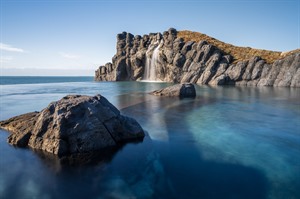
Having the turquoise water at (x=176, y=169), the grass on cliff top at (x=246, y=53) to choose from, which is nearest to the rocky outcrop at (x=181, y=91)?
the turquoise water at (x=176, y=169)

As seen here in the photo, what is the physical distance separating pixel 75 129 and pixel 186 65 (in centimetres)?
7872

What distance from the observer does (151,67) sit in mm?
105062

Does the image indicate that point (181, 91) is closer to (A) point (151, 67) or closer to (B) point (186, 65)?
(B) point (186, 65)

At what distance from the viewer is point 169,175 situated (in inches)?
431

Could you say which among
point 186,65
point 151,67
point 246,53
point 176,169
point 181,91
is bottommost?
point 176,169

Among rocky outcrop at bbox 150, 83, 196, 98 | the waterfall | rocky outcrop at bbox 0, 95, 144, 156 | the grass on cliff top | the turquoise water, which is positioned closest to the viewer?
the turquoise water

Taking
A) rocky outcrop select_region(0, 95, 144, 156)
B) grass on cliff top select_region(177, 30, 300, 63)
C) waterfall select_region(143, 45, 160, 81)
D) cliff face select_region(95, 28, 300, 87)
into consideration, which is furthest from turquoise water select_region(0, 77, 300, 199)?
waterfall select_region(143, 45, 160, 81)

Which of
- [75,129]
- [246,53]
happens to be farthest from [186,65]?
[75,129]

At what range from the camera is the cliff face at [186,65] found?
6875cm

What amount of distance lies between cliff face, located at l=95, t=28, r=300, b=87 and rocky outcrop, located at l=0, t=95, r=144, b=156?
62.3m

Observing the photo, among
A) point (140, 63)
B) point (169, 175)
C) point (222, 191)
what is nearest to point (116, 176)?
point (169, 175)

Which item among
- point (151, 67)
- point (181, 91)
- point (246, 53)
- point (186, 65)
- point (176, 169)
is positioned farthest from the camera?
point (151, 67)

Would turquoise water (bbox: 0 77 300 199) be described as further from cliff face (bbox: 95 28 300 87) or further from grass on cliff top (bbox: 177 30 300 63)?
grass on cliff top (bbox: 177 30 300 63)

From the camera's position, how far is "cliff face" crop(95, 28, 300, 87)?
68.8 meters
